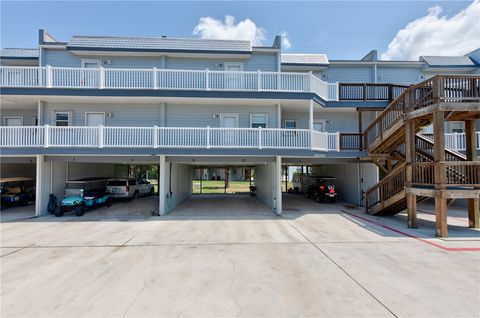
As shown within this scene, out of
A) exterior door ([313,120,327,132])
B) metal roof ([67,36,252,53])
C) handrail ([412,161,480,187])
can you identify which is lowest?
handrail ([412,161,480,187])

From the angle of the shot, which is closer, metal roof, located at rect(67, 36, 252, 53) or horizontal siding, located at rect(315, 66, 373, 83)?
metal roof, located at rect(67, 36, 252, 53)

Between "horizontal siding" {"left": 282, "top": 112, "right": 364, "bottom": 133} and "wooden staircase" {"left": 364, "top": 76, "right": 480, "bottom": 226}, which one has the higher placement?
"horizontal siding" {"left": 282, "top": 112, "right": 364, "bottom": 133}

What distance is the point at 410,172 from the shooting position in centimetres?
1084

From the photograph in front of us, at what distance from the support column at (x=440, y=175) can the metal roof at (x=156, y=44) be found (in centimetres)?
1058

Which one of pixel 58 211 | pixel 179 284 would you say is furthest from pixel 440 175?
pixel 58 211

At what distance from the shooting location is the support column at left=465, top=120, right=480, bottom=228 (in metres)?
10.6

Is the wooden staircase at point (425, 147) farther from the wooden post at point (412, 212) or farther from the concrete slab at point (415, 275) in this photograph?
the concrete slab at point (415, 275)

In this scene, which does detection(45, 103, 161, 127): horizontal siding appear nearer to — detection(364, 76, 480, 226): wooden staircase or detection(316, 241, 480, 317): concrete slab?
detection(316, 241, 480, 317): concrete slab

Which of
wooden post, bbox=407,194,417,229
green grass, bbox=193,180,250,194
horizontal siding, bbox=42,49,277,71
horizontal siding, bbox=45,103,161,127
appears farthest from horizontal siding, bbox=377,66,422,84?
green grass, bbox=193,180,250,194

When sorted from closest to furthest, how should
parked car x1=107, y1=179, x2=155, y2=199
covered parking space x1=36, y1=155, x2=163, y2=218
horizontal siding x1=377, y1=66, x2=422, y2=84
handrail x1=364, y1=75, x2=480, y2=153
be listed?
handrail x1=364, y1=75, x2=480, y2=153 → covered parking space x1=36, y1=155, x2=163, y2=218 → parked car x1=107, y1=179, x2=155, y2=199 → horizontal siding x1=377, y1=66, x2=422, y2=84

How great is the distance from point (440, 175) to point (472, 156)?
351 cm

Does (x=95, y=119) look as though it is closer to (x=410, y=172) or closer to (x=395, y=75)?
(x=410, y=172)

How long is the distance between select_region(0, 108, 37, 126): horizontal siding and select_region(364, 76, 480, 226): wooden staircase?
21.2 meters

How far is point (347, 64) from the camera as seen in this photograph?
1778 cm
